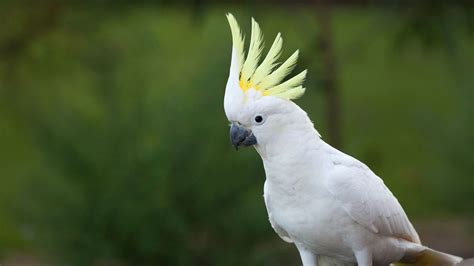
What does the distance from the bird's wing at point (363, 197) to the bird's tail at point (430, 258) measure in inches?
6.1

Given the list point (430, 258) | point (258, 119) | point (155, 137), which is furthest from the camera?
point (155, 137)

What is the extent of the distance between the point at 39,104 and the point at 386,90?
5275 mm

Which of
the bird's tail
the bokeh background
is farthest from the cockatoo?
the bokeh background

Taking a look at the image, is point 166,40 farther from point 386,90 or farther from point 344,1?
point 344,1

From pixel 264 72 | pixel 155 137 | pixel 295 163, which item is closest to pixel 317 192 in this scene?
pixel 295 163

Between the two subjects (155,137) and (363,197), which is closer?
(363,197)

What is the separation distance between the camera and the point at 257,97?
3.50 meters

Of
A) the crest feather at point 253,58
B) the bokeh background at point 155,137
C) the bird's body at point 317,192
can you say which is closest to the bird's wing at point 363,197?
the bird's body at point 317,192

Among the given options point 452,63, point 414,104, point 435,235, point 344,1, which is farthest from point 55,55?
point 414,104

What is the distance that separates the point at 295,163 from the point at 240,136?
226 mm

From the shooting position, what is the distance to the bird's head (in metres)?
3.47

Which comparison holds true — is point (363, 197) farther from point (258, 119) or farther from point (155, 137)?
point (155, 137)

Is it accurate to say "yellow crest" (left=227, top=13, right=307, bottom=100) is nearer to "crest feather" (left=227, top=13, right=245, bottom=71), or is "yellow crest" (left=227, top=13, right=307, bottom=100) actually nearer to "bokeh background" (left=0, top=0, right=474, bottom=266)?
"crest feather" (left=227, top=13, right=245, bottom=71)

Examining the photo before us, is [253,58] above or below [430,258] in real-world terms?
above
